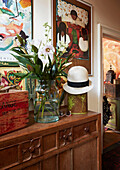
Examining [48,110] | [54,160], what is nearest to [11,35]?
[48,110]

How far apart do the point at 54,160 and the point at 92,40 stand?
5.36 feet

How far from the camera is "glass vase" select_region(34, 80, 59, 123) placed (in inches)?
43.9

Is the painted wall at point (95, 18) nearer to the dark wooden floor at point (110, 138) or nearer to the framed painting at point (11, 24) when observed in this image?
the framed painting at point (11, 24)

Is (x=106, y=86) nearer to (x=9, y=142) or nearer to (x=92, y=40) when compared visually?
(x=92, y=40)

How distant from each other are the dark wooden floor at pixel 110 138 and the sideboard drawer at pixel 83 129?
1.58m

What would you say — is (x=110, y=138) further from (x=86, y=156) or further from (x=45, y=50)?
(x=45, y=50)

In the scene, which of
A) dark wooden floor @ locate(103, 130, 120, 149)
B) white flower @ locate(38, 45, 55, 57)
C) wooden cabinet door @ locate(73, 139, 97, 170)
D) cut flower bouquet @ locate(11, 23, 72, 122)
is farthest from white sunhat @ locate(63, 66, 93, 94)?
dark wooden floor @ locate(103, 130, 120, 149)

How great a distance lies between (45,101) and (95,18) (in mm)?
1598

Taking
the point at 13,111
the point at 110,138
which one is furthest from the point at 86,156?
the point at 110,138

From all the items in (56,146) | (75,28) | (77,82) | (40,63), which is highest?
(75,28)

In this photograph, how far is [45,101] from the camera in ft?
3.68

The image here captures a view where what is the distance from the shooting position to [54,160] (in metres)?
1.04

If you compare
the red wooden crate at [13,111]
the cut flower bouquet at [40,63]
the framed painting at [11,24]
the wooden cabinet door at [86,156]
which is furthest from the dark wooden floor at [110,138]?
the framed painting at [11,24]

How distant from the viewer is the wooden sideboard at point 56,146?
85 centimetres
